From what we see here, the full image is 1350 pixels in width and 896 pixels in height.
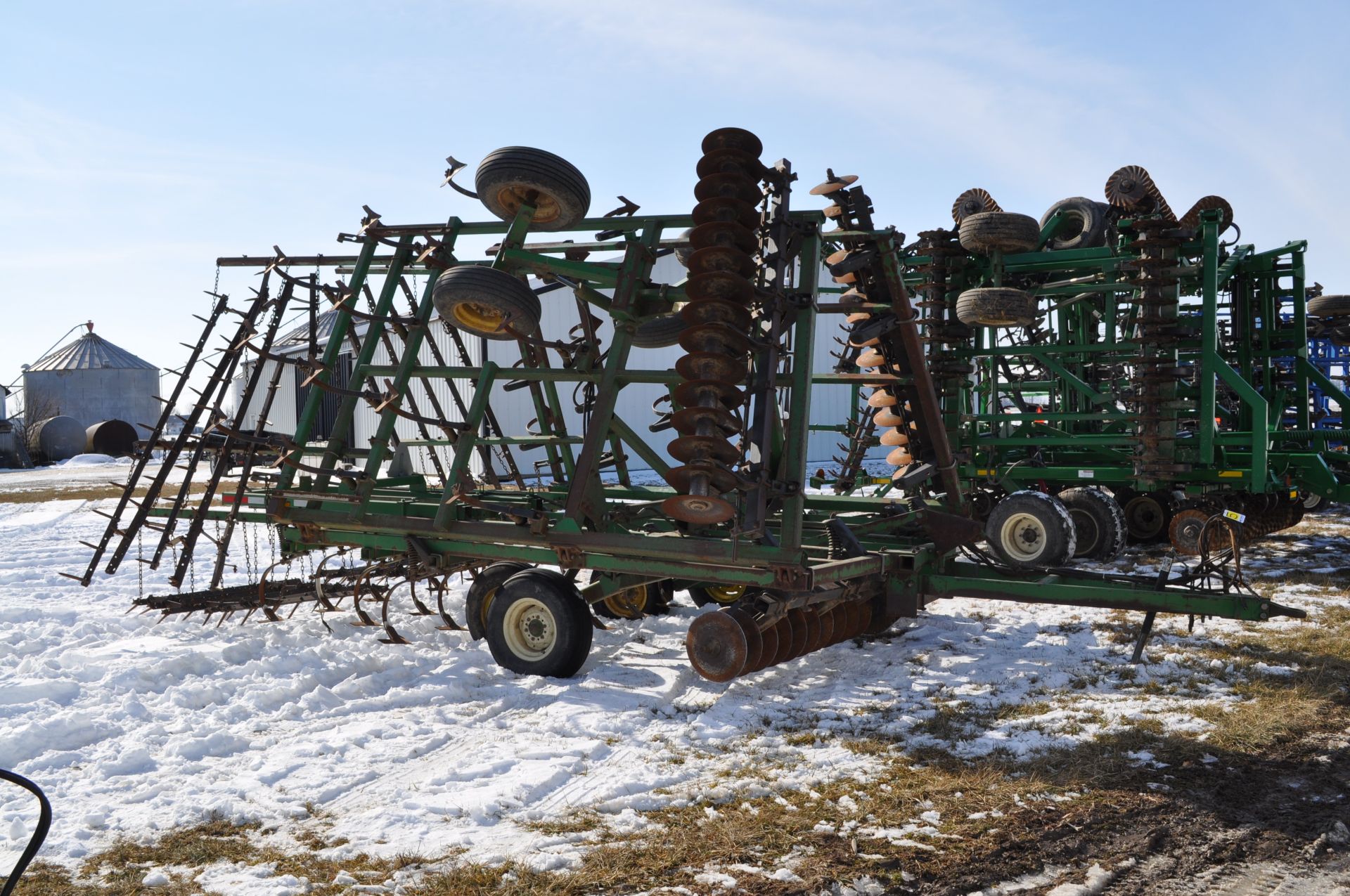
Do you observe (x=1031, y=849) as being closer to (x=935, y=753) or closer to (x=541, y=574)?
(x=935, y=753)

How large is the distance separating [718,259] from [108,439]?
4558cm

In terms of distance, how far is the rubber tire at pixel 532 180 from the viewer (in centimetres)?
695

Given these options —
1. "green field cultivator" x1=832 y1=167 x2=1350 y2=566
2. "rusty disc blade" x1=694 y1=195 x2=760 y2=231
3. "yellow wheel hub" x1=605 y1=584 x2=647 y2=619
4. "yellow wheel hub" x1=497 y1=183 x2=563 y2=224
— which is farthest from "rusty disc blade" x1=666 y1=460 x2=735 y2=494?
"green field cultivator" x1=832 y1=167 x2=1350 y2=566

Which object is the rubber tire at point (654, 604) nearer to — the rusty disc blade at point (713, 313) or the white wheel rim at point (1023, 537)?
the rusty disc blade at point (713, 313)

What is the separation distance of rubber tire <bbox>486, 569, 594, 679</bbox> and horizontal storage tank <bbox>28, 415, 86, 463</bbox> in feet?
150

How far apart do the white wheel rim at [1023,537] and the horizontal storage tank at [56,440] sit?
45467mm

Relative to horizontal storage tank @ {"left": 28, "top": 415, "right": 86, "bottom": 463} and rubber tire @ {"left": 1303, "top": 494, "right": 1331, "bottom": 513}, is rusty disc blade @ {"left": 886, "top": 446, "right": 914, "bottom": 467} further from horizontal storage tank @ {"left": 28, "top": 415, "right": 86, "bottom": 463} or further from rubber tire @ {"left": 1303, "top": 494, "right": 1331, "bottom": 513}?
horizontal storage tank @ {"left": 28, "top": 415, "right": 86, "bottom": 463}

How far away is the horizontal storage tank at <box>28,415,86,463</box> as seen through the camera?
148ft

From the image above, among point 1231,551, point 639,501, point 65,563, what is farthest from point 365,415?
point 1231,551

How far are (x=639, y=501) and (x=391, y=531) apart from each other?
2260 millimetres

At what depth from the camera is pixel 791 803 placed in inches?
177

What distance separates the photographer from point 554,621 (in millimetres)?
6609

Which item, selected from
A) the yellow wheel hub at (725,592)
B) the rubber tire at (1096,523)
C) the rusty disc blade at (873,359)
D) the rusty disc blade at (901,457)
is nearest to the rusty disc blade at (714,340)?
the rusty disc blade at (873,359)

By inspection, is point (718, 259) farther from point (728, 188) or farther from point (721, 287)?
point (728, 188)
